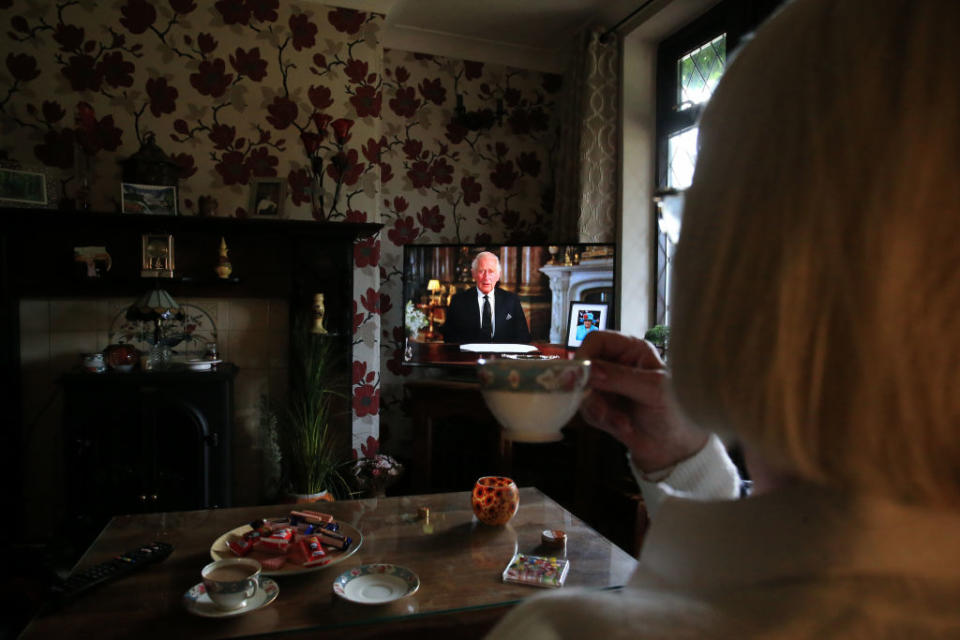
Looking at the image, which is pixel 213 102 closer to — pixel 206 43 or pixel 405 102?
pixel 206 43

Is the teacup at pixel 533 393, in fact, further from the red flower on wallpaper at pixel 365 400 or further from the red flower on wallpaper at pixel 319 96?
the red flower on wallpaper at pixel 319 96

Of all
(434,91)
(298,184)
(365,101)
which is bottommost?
(298,184)

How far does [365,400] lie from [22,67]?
2.27m

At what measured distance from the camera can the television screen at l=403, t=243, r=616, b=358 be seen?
10.5ft

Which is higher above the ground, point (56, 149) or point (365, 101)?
point (365, 101)

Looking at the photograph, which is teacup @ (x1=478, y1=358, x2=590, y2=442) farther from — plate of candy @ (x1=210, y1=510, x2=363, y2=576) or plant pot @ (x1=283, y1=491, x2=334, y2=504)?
plant pot @ (x1=283, y1=491, x2=334, y2=504)

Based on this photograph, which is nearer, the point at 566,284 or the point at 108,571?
the point at 108,571

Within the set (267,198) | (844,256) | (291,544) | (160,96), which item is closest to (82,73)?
(160,96)

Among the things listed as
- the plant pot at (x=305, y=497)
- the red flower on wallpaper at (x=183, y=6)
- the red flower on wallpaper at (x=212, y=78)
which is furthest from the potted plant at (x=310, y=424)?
the red flower on wallpaper at (x=183, y=6)

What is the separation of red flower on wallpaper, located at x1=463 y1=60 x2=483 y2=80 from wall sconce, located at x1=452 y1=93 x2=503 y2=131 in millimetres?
147

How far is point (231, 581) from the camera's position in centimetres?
102

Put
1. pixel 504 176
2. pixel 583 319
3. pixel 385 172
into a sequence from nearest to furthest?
1. pixel 583 319
2. pixel 385 172
3. pixel 504 176

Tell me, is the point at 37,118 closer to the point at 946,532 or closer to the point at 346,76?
the point at 346,76

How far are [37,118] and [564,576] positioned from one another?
313 cm
